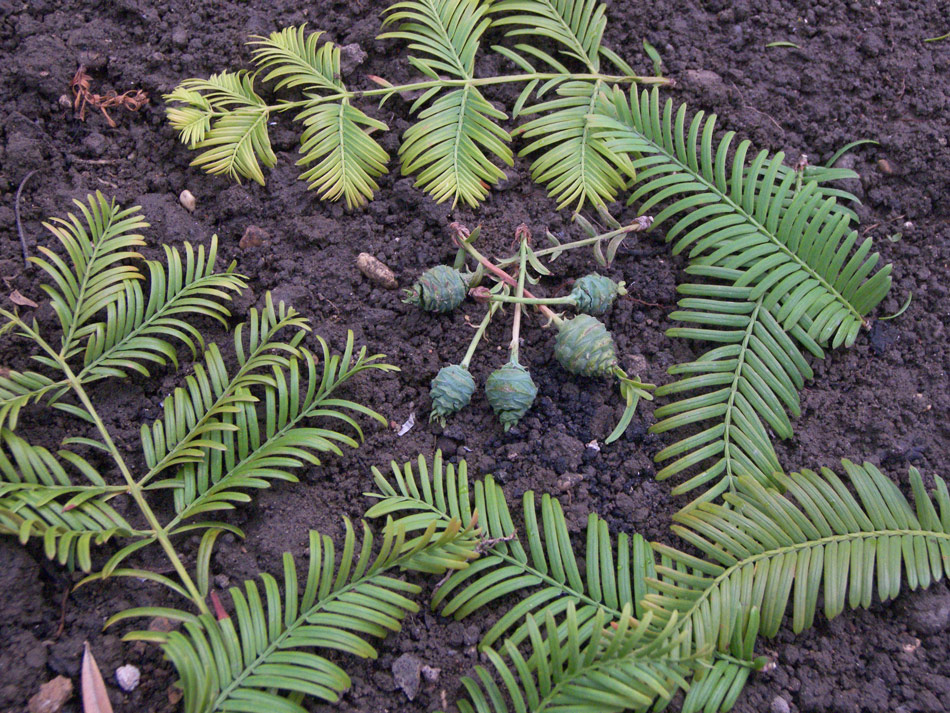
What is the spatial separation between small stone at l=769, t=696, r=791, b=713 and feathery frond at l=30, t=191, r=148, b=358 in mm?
1500

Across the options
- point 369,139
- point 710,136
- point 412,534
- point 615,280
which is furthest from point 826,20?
point 412,534

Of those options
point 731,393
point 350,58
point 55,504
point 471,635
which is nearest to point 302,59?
point 350,58

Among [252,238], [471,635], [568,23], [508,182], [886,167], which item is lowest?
[471,635]

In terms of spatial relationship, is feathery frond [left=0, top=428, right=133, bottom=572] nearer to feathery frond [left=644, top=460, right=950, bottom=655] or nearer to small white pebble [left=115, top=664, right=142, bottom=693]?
small white pebble [left=115, top=664, right=142, bottom=693]

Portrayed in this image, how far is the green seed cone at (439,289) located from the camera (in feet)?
5.18

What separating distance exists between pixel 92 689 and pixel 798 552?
1292mm

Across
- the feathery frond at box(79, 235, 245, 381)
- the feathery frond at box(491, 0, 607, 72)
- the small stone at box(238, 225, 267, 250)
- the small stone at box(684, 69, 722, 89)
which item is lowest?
the feathery frond at box(79, 235, 245, 381)

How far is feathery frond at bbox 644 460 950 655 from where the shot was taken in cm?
129

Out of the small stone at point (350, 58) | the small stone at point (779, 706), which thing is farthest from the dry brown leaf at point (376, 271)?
the small stone at point (779, 706)

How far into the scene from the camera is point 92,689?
4.02 feet

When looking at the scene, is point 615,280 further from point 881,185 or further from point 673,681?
point 673,681

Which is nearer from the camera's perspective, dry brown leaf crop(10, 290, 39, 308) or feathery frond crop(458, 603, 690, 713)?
feathery frond crop(458, 603, 690, 713)

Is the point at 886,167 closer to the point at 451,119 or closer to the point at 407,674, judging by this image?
the point at 451,119

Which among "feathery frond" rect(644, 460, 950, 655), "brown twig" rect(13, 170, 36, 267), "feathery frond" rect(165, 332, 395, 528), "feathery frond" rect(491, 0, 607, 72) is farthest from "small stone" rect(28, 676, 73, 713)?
"feathery frond" rect(491, 0, 607, 72)
